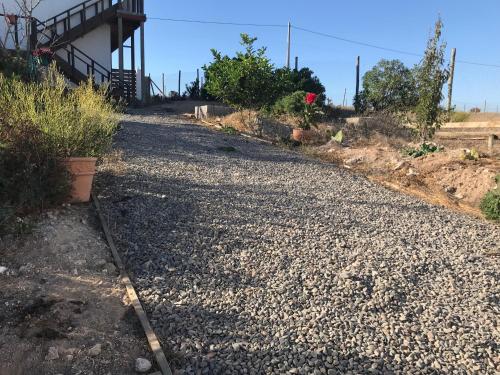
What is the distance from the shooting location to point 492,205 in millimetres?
5602

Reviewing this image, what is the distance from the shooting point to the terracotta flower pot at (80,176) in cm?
441

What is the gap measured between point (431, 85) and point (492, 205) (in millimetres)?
5458

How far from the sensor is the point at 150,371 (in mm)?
2408

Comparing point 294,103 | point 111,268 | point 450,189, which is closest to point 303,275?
point 111,268

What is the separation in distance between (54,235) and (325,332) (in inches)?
95.0

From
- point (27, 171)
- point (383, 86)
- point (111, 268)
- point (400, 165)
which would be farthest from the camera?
point (383, 86)

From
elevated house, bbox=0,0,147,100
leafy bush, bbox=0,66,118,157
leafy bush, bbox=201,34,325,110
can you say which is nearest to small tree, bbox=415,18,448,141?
leafy bush, bbox=201,34,325,110

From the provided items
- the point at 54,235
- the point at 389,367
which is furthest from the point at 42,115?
the point at 389,367

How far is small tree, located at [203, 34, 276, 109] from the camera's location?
12.1 meters

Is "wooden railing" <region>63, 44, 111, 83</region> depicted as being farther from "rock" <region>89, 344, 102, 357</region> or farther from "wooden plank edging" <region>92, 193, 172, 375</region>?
"rock" <region>89, 344, 102, 357</region>

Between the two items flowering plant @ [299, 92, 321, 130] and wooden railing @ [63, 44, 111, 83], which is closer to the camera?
flowering plant @ [299, 92, 321, 130]

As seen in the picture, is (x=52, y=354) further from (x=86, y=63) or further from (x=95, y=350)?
(x=86, y=63)

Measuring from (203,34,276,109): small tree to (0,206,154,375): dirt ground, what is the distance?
29.2 feet

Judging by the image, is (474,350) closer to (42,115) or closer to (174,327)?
(174,327)
